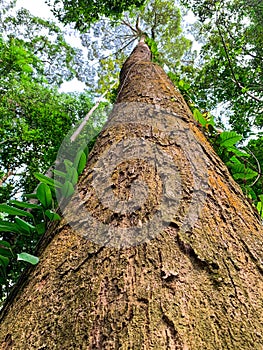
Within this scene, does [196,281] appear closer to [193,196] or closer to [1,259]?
[193,196]

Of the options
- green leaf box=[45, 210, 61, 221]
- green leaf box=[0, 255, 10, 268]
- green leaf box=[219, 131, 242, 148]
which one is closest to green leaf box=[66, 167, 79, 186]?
green leaf box=[45, 210, 61, 221]

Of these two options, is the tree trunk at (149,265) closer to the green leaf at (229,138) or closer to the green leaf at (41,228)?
the green leaf at (41,228)

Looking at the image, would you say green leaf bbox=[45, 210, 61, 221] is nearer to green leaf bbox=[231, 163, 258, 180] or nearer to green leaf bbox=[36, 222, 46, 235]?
green leaf bbox=[36, 222, 46, 235]

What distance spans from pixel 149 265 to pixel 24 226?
654 mm

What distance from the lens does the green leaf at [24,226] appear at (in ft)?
3.36

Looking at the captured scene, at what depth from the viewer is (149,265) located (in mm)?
582

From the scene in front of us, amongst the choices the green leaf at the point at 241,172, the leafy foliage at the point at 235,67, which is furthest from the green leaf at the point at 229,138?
the leafy foliage at the point at 235,67

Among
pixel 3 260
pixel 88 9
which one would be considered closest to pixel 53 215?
pixel 3 260

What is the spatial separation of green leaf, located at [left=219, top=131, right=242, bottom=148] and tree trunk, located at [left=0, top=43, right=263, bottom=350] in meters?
0.67

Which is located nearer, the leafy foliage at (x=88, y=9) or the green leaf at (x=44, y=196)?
the green leaf at (x=44, y=196)

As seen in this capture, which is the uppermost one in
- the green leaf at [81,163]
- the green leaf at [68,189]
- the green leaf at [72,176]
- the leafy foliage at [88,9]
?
the leafy foliage at [88,9]

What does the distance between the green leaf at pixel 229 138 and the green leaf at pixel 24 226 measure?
1223 millimetres

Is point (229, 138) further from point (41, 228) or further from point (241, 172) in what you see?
point (41, 228)

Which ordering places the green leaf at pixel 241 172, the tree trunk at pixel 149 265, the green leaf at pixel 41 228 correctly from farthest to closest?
the green leaf at pixel 241 172 < the green leaf at pixel 41 228 < the tree trunk at pixel 149 265
